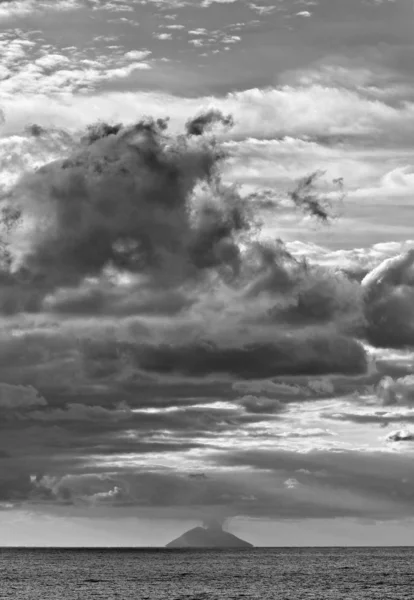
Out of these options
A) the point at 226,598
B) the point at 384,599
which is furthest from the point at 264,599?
the point at 384,599

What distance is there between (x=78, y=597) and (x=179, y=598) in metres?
22.4

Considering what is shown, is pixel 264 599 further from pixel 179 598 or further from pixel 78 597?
pixel 78 597

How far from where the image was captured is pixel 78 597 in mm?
198125

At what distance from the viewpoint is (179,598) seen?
192750mm

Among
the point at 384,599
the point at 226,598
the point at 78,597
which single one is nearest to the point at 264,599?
the point at 226,598

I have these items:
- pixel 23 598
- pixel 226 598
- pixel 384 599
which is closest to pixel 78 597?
pixel 23 598

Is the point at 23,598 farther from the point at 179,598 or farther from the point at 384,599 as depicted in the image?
the point at 384,599

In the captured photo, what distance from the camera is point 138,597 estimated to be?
197 meters

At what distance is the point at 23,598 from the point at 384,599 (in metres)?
75.7

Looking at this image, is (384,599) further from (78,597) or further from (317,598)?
(78,597)

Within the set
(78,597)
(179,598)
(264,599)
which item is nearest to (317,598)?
(264,599)

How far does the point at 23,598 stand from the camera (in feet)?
639

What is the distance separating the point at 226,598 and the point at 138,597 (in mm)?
18889

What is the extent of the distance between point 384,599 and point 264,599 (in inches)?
1008
